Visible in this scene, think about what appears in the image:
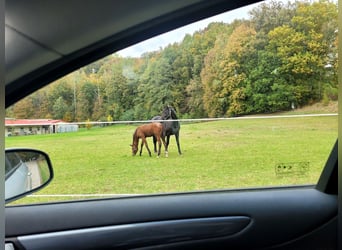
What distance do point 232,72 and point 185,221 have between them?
602 mm

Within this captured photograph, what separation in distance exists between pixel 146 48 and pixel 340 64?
996 mm

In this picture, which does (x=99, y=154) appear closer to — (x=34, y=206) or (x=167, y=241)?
(x=34, y=206)

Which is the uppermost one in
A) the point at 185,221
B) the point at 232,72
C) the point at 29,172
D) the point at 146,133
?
the point at 232,72

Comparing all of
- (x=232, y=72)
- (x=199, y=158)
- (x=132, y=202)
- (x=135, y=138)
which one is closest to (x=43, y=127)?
(x=135, y=138)

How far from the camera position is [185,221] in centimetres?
167

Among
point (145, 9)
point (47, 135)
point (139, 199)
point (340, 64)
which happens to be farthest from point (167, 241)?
point (340, 64)

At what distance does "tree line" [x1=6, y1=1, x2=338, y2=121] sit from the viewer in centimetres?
161

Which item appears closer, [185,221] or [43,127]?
[43,127]

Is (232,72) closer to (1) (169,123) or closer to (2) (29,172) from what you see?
(1) (169,123)

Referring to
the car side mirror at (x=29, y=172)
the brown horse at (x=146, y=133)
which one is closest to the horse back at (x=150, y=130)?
the brown horse at (x=146, y=133)

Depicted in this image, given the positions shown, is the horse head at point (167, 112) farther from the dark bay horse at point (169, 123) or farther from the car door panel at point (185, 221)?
the car door panel at point (185, 221)

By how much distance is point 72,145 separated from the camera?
1564 mm

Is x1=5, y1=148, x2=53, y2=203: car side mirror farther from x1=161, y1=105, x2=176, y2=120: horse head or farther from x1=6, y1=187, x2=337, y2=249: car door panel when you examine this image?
x1=161, y1=105, x2=176, y2=120: horse head

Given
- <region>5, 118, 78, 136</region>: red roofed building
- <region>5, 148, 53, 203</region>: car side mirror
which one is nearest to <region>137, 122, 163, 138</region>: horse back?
<region>5, 118, 78, 136</region>: red roofed building
